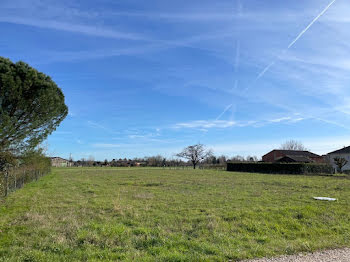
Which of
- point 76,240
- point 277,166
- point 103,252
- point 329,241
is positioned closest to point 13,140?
point 76,240

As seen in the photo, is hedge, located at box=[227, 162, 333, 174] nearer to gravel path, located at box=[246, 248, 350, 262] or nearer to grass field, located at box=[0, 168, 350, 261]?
grass field, located at box=[0, 168, 350, 261]

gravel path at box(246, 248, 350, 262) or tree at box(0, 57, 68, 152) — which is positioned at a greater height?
tree at box(0, 57, 68, 152)

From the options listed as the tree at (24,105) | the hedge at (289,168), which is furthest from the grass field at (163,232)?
the hedge at (289,168)

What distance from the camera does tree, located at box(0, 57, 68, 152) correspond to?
12.4m

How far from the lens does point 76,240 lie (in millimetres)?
5656

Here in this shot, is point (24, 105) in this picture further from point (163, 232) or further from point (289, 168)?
point (289, 168)

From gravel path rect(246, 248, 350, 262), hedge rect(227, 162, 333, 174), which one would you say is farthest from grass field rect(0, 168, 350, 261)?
hedge rect(227, 162, 333, 174)

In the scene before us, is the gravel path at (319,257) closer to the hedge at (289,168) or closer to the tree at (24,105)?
the tree at (24,105)

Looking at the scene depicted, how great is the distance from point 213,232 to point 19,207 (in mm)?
8152

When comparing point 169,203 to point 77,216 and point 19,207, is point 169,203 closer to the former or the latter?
point 77,216

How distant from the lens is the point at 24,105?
530 inches

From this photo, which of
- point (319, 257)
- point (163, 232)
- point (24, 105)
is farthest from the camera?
point (24, 105)

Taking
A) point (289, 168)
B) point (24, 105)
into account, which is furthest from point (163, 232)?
point (289, 168)

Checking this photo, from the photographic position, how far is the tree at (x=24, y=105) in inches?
488
